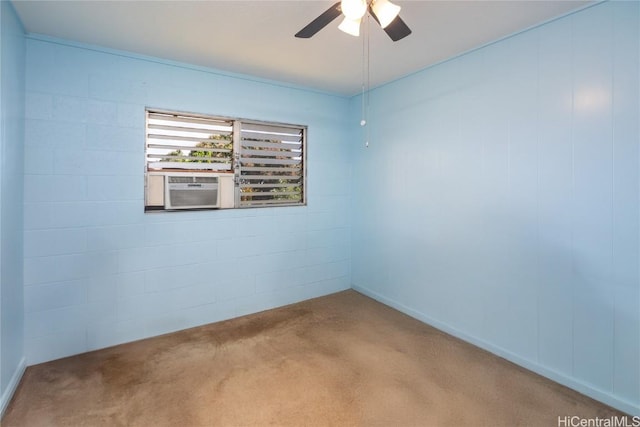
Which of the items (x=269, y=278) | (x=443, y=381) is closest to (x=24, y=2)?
(x=269, y=278)

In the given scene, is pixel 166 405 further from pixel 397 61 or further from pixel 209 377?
pixel 397 61

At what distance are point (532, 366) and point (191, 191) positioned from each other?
3171 mm

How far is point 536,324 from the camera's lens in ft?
7.66

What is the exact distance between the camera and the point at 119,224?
8.93ft

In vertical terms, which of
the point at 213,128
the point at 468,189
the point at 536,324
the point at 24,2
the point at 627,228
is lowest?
the point at 536,324

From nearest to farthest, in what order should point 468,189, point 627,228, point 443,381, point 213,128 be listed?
point 627,228, point 443,381, point 468,189, point 213,128

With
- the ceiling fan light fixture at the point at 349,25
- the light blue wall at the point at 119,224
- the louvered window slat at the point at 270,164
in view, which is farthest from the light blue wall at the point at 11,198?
the ceiling fan light fixture at the point at 349,25

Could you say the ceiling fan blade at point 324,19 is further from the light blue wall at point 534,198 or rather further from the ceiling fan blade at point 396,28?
the light blue wall at point 534,198

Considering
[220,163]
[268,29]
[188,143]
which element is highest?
[268,29]

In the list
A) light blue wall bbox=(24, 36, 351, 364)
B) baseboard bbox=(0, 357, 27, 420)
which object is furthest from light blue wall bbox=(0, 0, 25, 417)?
light blue wall bbox=(24, 36, 351, 364)

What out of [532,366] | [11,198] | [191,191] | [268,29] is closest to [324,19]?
[268,29]

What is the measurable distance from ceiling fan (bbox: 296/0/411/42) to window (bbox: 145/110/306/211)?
1.65 m

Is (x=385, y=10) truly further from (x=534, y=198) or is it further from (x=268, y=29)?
(x=534, y=198)

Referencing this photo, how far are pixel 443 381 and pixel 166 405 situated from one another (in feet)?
6.05
